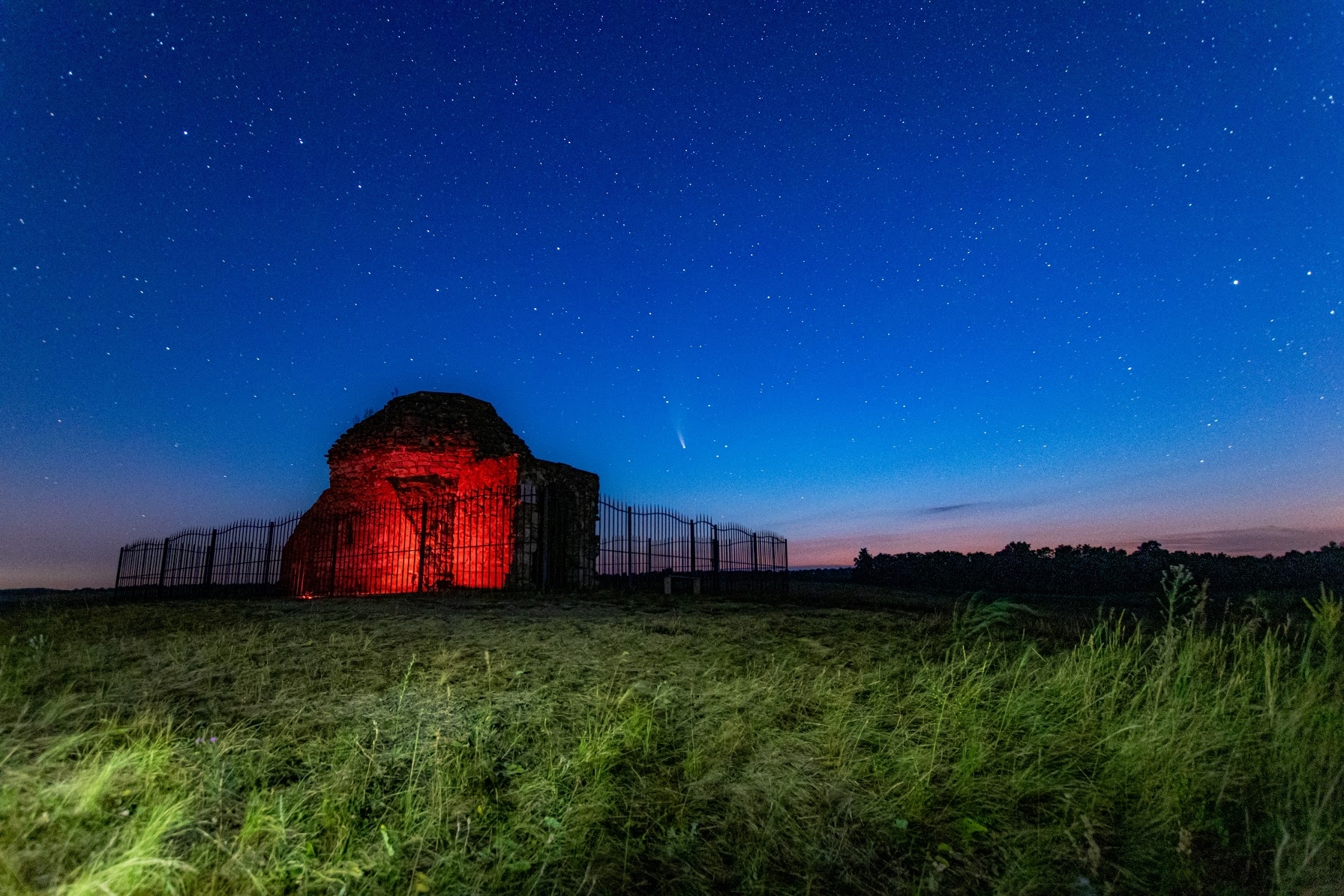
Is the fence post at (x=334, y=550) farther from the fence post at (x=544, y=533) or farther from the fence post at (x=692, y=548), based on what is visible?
the fence post at (x=692, y=548)

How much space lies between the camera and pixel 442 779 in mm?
3232

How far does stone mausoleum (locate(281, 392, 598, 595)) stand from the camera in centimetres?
1535

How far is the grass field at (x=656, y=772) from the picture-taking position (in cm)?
276

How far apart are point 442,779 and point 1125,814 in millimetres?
3548

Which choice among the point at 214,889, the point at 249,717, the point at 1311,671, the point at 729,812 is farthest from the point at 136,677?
the point at 1311,671

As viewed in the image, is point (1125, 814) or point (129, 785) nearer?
point (129, 785)

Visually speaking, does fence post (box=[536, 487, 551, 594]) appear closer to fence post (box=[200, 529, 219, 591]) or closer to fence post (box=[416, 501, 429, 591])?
fence post (box=[416, 501, 429, 591])

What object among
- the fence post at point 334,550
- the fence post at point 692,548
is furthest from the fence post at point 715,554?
the fence post at point 334,550

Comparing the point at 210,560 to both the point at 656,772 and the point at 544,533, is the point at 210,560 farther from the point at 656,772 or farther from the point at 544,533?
the point at 656,772

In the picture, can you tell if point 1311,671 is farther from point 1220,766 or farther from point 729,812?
point 729,812

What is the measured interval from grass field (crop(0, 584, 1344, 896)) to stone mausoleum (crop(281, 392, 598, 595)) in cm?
975

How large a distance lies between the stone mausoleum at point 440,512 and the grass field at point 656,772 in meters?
9.75

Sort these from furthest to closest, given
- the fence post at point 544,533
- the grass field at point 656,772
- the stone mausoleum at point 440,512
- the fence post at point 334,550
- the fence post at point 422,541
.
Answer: the fence post at point 334,550
the stone mausoleum at point 440,512
the fence post at point 422,541
the fence post at point 544,533
the grass field at point 656,772

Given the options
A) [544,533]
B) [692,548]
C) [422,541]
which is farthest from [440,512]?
[692,548]
